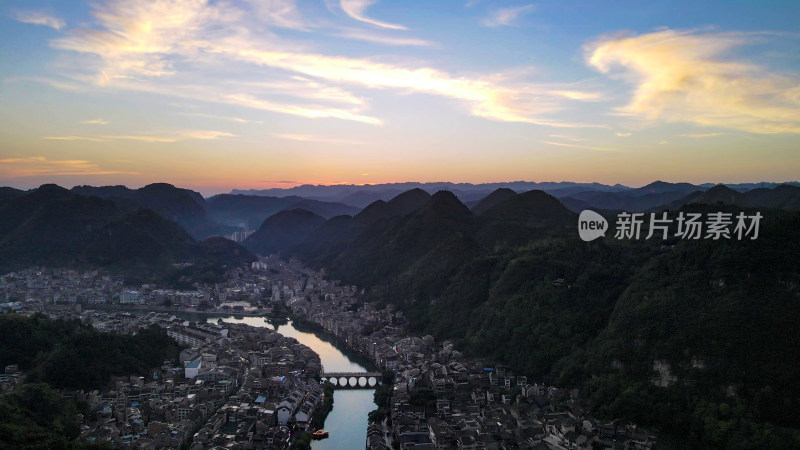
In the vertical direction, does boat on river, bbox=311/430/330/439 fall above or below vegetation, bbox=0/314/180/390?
below

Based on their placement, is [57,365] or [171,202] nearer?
[57,365]

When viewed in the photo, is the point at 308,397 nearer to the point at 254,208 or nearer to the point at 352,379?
the point at 352,379

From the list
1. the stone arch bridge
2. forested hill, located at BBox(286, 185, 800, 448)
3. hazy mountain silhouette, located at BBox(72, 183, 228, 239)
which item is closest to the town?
the stone arch bridge

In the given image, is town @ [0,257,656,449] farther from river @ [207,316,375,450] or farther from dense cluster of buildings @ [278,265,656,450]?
river @ [207,316,375,450]

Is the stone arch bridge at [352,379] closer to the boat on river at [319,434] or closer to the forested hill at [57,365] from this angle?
the boat on river at [319,434]

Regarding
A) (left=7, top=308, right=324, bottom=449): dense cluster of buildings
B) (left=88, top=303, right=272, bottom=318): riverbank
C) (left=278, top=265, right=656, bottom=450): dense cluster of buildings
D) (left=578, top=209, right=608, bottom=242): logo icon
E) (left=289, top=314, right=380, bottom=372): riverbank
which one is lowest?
(left=88, top=303, right=272, bottom=318): riverbank

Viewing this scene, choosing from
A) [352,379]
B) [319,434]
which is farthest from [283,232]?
[319,434]

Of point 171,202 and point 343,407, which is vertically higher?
point 171,202
